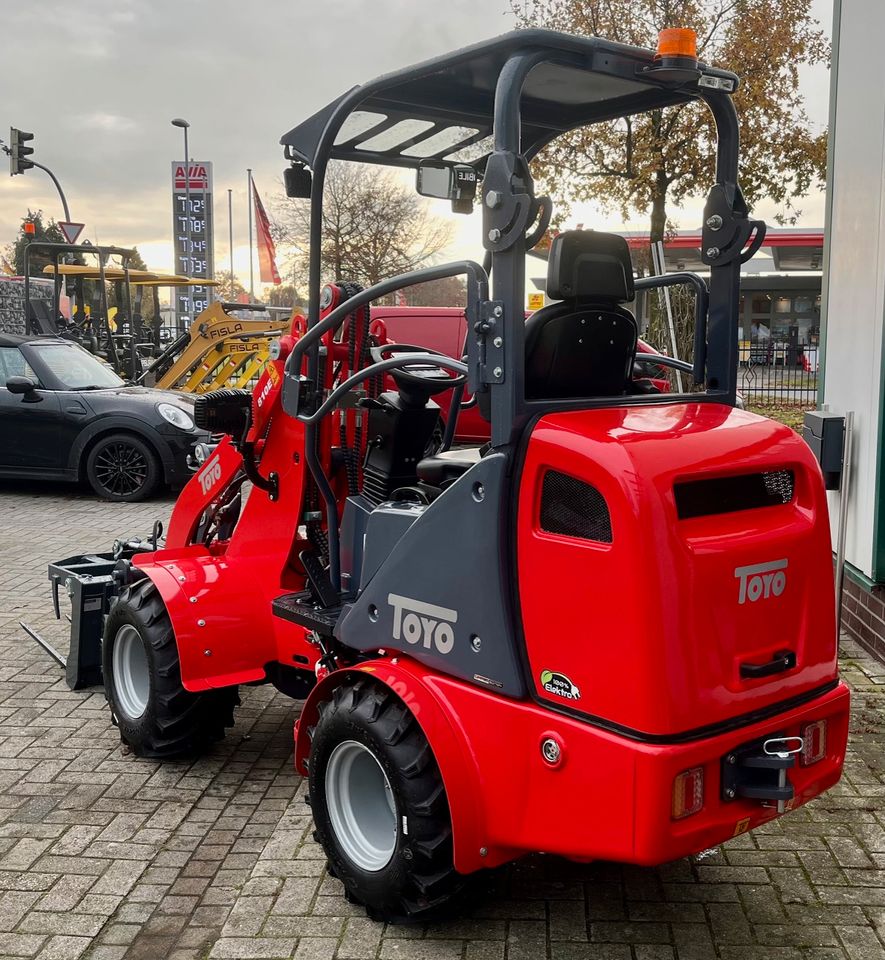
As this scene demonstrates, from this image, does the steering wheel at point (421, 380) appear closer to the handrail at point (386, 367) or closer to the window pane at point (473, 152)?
the handrail at point (386, 367)

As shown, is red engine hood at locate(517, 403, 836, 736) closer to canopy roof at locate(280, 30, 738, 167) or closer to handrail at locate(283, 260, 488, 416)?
handrail at locate(283, 260, 488, 416)

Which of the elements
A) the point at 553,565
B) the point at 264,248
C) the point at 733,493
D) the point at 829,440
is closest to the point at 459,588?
the point at 553,565

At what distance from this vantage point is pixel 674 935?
3.29 m

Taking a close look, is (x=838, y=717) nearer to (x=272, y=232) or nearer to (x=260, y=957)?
(x=260, y=957)

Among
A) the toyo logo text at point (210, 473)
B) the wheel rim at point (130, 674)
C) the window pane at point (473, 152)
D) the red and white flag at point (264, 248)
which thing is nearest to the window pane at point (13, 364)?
the toyo logo text at point (210, 473)

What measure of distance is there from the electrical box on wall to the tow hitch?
3074mm

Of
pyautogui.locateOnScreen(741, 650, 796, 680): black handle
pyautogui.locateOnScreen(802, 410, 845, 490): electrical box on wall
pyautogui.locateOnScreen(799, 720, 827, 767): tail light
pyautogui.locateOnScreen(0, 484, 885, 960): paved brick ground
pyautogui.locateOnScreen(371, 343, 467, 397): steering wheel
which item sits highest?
pyautogui.locateOnScreen(371, 343, 467, 397): steering wheel

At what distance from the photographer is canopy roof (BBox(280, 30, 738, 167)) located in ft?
10.2

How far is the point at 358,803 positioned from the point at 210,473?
2.00 meters

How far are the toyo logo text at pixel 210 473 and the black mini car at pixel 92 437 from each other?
693 cm

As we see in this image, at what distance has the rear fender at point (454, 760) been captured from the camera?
3055mm

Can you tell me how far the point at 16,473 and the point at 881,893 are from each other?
10643 mm

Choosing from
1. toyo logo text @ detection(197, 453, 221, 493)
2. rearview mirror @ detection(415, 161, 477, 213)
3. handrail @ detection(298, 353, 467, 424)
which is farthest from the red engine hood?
toyo logo text @ detection(197, 453, 221, 493)

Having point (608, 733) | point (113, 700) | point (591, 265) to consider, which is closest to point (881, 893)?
point (608, 733)
